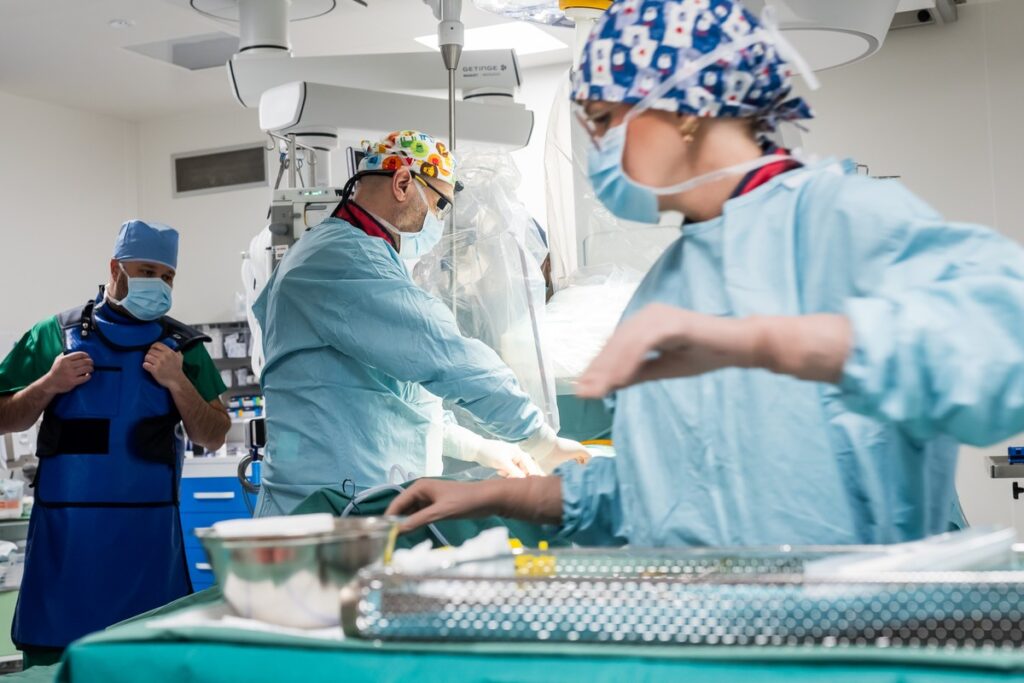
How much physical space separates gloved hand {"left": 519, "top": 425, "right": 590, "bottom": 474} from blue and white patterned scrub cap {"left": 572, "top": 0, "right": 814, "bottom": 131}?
1.54 m

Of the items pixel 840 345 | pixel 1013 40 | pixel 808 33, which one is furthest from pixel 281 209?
pixel 1013 40

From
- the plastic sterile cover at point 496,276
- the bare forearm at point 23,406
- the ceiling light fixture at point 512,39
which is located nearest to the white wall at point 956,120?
the ceiling light fixture at point 512,39

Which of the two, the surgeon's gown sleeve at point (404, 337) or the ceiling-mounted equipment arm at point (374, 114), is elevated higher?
the ceiling-mounted equipment arm at point (374, 114)

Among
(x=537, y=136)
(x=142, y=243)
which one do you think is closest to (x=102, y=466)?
(x=142, y=243)

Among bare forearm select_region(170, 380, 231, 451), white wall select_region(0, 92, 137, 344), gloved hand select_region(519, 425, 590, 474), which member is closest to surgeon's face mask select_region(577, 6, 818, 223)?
gloved hand select_region(519, 425, 590, 474)

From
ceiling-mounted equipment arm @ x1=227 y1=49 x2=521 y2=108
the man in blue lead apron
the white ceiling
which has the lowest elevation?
the man in blue lead apron

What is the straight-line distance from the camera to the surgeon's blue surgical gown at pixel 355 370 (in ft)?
8.56

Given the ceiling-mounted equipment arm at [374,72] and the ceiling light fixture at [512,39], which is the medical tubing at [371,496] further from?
the ceiling light fixture at [512,39]

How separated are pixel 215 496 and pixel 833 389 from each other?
529 cm

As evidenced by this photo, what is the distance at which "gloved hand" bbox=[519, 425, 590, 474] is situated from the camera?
9.40ft

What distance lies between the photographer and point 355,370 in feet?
8.86

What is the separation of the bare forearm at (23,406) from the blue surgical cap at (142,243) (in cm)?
51

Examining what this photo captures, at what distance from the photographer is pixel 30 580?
128 inches

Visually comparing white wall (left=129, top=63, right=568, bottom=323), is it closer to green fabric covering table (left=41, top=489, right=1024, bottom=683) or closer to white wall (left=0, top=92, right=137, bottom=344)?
white wall (left=0, top=92, right=137, bottom=344)
